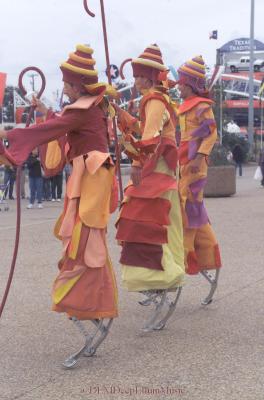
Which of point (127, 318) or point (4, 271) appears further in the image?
point (4, 271)

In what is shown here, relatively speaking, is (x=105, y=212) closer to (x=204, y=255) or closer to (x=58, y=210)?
(x=204, y=255)

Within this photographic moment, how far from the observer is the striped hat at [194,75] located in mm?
5992

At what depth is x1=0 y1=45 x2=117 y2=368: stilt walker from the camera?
435cm

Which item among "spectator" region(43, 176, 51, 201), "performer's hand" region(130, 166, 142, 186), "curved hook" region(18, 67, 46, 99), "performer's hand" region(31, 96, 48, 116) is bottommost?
"spectator" region(43, 176, 51, 201)

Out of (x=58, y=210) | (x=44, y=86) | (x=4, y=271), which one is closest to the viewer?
(x=44, y=86)

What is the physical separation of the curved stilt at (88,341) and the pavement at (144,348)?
5cm

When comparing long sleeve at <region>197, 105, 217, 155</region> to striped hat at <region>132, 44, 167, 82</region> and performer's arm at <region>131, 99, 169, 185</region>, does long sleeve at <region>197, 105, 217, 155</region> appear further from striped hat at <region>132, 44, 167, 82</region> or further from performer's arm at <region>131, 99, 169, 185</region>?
performer's arm at <region>131, 99, 169, 185</region>

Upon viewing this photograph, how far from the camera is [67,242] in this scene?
446cm

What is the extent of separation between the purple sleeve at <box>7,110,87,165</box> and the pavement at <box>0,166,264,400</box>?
122 cm

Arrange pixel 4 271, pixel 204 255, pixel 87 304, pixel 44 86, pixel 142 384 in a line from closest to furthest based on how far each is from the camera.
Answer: pixel 142 384
pixel 87 304
pixel 44 86
pixel 204 255
pixel 4 271

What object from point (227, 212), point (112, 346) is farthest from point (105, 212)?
point (227, 212)

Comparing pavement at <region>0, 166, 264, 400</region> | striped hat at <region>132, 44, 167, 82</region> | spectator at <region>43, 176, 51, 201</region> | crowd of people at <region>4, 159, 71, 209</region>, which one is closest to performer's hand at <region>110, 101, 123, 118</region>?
striped hat at <region>132, 44, 167, 82</region>

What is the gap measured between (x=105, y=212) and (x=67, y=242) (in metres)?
0.29

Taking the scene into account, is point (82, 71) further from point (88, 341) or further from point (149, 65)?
point (88, 341)
